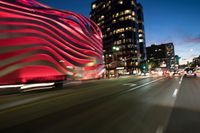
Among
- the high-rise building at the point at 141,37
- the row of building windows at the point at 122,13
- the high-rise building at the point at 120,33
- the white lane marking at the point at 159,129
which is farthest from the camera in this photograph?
the high-rise building at the point at 141,37

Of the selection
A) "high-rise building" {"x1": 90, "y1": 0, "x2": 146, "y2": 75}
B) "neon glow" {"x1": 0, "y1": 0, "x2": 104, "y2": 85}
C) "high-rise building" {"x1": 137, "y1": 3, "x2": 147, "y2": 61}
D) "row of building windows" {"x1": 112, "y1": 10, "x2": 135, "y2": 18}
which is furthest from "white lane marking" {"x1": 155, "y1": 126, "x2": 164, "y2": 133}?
"high-rise building" {"x1": 137, "y1": 3, "x2": 147, "y2": 61}

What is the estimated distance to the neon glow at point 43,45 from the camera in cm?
4338

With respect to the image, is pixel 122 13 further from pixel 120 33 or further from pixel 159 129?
pixel 159 129

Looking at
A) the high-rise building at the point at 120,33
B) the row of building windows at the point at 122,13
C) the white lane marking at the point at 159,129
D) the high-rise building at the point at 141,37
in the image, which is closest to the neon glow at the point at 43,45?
the white lane marking at the point at 159,129

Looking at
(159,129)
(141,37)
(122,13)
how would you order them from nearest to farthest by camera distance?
1. (159,129)
2. (122,13)
3. (141,37)

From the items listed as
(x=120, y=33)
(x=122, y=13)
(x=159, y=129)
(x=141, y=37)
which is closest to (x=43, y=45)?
(x=159, y=129)

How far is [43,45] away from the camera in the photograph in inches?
2156

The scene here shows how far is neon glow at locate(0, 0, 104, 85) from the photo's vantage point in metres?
43.4

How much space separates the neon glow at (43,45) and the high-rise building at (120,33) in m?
43.2

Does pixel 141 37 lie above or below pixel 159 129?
above

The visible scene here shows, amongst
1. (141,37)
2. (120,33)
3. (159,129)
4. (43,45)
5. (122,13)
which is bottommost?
(159,129)

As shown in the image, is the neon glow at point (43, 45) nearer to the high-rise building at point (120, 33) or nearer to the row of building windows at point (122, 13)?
the high-rise building at point (120, 33)

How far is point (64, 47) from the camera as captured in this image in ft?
216

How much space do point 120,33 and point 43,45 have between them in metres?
82.6
